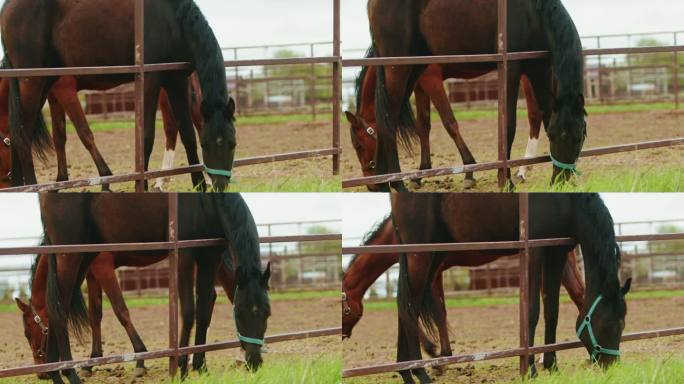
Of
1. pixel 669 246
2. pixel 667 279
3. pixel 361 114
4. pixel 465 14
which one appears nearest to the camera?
pixel 465 14

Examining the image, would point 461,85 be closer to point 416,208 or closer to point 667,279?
point 667,279

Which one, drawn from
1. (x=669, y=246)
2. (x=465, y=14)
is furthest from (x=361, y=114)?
(x=669, y=246)

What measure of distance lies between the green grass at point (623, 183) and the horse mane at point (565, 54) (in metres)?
0.53

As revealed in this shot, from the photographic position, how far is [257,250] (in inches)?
255

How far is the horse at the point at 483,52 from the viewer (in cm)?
666

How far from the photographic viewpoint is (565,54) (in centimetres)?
660

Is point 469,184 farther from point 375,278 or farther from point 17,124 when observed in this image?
point 17,124

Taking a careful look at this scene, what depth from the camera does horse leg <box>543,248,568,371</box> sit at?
6781 mm

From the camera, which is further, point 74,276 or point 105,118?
point 105,118

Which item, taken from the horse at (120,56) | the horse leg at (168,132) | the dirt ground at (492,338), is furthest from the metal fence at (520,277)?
the horse leg at (168,132)

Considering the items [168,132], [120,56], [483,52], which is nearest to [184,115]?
[120,56]

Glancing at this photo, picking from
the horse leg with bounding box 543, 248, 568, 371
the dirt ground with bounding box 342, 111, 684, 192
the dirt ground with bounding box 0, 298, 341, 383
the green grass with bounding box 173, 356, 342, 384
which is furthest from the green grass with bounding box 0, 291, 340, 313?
the green grass with bounding box 173, 356, 342, 384

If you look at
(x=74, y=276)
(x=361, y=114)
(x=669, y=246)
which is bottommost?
(x=669, y=246)

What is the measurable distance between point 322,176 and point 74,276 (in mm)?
2124
